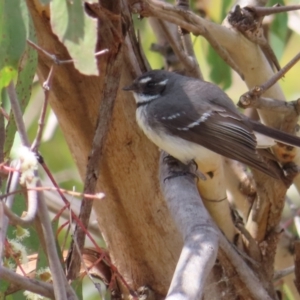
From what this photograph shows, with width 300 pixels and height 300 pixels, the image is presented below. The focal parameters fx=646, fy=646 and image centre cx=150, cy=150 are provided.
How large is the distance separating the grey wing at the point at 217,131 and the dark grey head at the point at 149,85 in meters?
0.15

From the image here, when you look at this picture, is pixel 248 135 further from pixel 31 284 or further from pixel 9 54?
pixel 31 284

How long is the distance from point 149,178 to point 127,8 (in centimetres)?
61

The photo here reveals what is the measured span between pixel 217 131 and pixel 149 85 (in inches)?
14.1

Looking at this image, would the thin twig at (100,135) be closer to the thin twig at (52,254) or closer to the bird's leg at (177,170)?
the bird's leg at (177,170)

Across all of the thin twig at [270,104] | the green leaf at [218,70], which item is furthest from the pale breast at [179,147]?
the green leaf at [218,70]

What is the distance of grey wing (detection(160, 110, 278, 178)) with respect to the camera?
104 inches

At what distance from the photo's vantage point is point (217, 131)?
276 cm

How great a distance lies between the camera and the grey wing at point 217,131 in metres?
2.64

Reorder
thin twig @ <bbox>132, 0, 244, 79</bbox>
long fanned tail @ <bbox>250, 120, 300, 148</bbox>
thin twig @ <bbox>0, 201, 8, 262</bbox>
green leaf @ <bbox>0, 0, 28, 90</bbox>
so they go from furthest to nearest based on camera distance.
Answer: long fanned tail @ <bbox>250, 120, 300, 148</bbox> < thin twig @ <bbox>132, 0, 244, 79</bbox> < green leaf @ <bbox>0, 0, 28, 90</bbox> < thin twig @ <bbox>0, 201, 8, 262</bbox>

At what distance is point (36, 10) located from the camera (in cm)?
224

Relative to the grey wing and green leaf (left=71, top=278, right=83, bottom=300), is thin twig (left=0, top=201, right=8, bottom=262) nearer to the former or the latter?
green leaf (left=71, top=278, right=83, bottom=300)

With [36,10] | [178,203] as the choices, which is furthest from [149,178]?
[36,10]

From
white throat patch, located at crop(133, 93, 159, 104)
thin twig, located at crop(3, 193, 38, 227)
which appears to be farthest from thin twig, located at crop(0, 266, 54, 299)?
white throat patch, located at crop(133, 93, 159, 104)

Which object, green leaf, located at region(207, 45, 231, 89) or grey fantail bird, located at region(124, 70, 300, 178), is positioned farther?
green leaf, located at region(207, 45, 231, 89)
